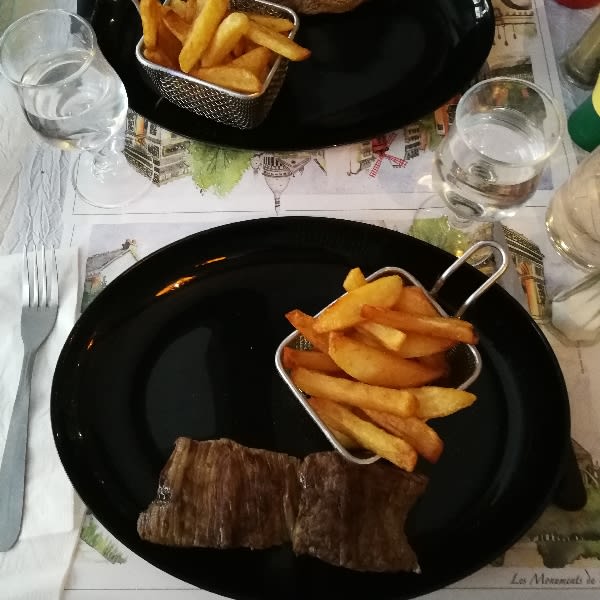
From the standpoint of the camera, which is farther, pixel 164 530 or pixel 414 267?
pixel 414 267

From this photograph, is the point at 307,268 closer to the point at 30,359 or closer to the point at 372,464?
→ the point at 372,464

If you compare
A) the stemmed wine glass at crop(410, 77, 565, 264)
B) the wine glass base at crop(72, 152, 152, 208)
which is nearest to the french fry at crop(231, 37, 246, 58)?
the wine glass base at crop(72, 152, 152, 208)

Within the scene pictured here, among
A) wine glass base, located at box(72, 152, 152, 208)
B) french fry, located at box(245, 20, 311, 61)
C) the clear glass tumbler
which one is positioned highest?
french fry, located at box(245, 20, 311, 61)

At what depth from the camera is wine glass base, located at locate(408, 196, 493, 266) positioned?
123cm

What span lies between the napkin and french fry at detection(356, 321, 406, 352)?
0.57 m

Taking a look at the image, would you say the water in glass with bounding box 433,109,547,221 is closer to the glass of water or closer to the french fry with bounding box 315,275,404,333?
the french fry with bounding box 315,275,404,333

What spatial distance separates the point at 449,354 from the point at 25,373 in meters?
0.76

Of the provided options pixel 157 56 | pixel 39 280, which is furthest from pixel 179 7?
pixel 39 280

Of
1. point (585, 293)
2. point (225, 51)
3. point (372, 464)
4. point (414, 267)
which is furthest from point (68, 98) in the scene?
point (585, 293)

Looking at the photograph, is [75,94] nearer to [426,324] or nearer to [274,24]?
[274,24]

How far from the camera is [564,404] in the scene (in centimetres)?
100

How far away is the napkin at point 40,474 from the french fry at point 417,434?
0.55m

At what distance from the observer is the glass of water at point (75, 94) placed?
1159mm

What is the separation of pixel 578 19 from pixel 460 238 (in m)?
0.71
